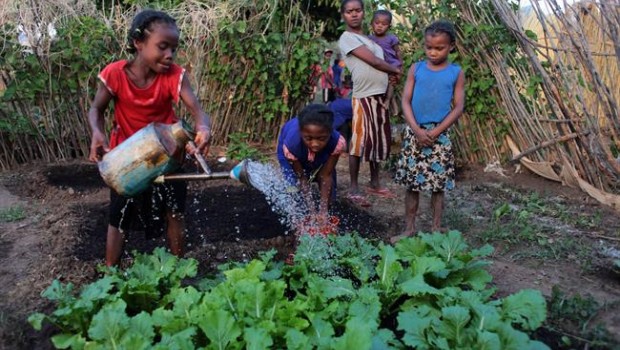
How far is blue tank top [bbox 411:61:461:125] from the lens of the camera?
12.7 feet

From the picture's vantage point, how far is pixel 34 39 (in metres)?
5.73

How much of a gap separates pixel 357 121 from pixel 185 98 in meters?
2.24

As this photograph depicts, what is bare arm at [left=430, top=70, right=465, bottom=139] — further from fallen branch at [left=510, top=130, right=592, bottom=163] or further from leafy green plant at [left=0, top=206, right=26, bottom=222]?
leafy green plant at [left=0, top=206, right=26, bottom=222]

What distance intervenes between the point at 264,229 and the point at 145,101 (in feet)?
5.03

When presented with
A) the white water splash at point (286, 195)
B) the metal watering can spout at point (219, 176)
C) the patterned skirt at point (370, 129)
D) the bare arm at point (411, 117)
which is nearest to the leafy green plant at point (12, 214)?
the white water splash at point (286, 195)

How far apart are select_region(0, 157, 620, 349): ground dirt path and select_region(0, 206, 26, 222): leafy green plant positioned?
3 cm

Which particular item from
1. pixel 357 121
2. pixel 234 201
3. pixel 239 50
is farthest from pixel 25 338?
pixel 239 50

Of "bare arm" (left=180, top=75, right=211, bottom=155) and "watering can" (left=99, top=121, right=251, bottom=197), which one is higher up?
"bare arm" (left=180, top=75, right=211, bottom=155)

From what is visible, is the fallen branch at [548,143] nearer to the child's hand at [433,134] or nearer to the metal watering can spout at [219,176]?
the child's hand at [433,134]

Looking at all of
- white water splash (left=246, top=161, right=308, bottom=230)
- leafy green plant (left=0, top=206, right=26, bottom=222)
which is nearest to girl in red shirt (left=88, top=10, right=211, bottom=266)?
white water splash (left=246, top=161, right=308, bottom=230)

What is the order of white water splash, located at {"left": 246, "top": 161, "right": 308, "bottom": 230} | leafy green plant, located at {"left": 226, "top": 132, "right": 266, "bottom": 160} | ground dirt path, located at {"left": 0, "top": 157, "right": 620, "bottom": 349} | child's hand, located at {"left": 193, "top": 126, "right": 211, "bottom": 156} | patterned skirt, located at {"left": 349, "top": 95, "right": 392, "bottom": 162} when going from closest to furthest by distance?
child's hand, located at {"left": 193, "top": 126, "right": 211, "bottom": 156} → ground dirt path, located at {"left": 0, "top": 157, "right": 620, "bottom": 349} → white water splash, located at {"left": 246, "top": 161, "right": 308, "bottom": 230} → patterned skirt, located at {"left": 349, "top": 95, "right": 392, "bottom": 162} → leafy green plant, located at {"left": 226, "top": 132, "right": 266, "bottom": 160}

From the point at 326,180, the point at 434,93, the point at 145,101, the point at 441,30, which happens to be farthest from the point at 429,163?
the point at 145,101

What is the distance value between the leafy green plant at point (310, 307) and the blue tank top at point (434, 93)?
98cm

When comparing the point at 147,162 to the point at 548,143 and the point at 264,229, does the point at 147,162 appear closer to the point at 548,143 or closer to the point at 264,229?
the point at 264,229
